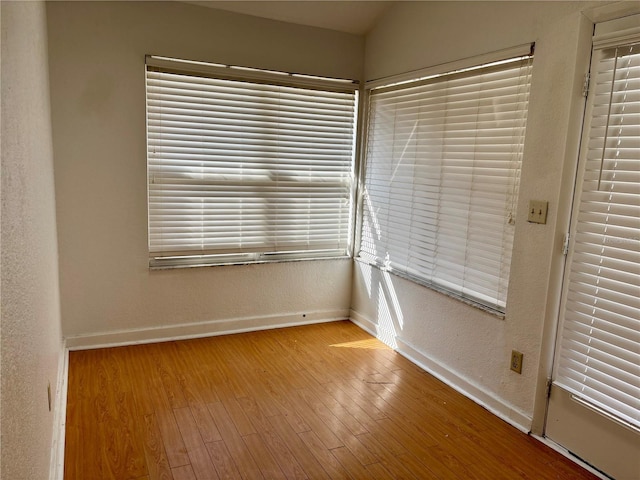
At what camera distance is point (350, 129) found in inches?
157

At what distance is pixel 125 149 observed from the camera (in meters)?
3.31

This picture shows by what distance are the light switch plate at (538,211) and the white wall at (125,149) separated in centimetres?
203

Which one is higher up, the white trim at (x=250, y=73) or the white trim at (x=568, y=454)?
the white trim at (x=250, y=73)

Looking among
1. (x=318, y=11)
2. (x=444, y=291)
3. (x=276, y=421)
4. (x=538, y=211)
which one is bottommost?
(x=276, y=421)

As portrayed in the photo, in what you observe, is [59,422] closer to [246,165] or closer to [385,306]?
[246,165]

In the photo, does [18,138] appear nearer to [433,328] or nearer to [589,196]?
[589,196]

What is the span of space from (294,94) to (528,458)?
2.83m

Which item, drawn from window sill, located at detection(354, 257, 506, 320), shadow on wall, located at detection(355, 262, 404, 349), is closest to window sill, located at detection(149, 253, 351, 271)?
shadow on wall, located at detection(355, 262, 404, 349)

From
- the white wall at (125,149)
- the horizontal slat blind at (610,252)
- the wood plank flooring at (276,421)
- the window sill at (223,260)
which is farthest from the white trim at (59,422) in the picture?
the horizontal slat blind at (610,252)

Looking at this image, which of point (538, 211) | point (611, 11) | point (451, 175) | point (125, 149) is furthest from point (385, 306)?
point (611, 11)

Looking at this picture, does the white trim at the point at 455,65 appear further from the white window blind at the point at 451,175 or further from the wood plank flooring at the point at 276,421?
the wood plank flooring at the point at 276,421

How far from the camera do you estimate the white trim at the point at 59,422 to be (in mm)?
2072

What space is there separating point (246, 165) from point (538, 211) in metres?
2.07

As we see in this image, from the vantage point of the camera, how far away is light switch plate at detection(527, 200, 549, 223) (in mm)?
2432
